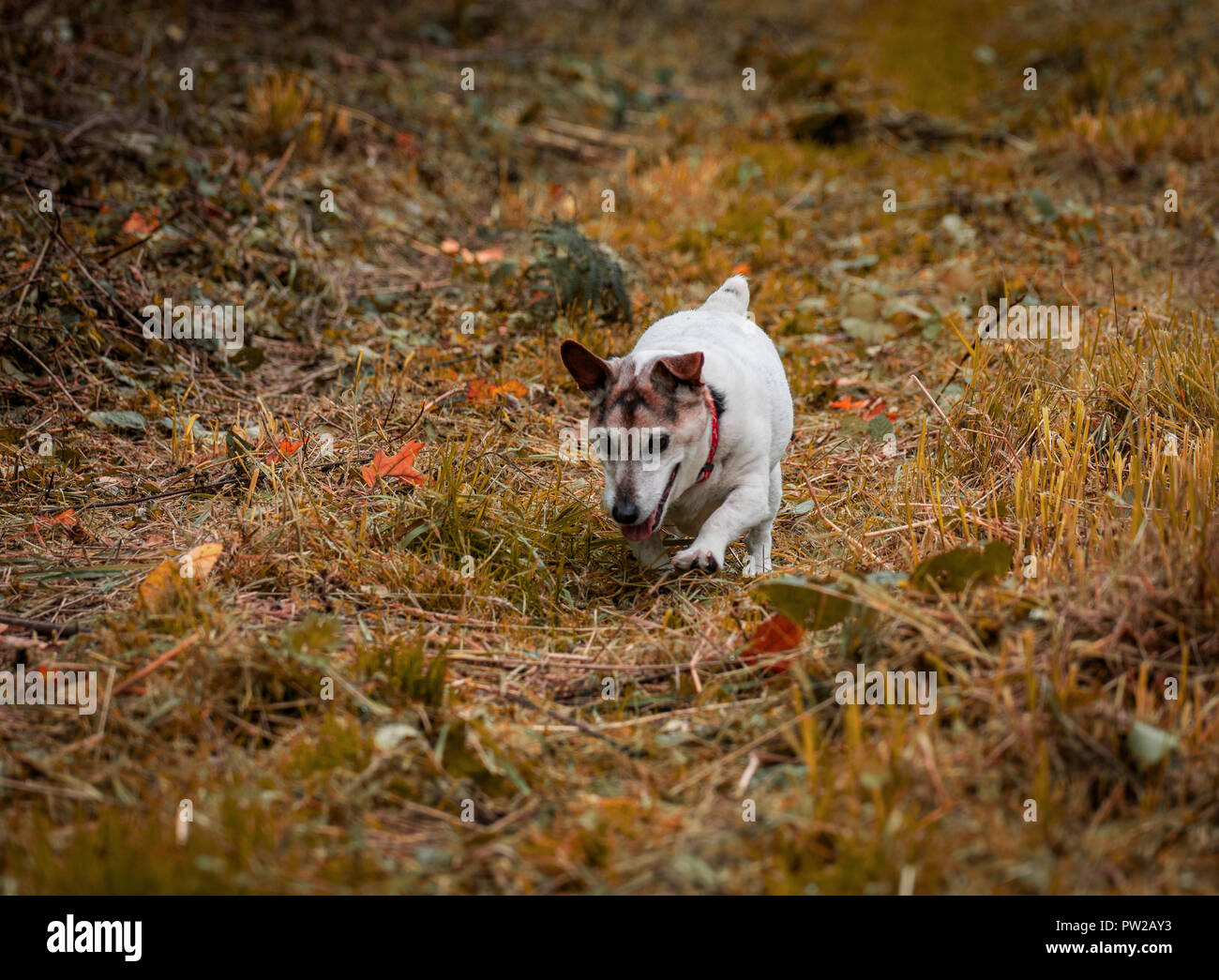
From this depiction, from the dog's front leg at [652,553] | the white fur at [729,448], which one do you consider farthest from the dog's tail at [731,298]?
the dog's front leg at [652,553]

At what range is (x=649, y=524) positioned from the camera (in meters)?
3.94

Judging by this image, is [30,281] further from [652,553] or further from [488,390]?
[652,553]

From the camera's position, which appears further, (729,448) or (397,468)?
(397,468)

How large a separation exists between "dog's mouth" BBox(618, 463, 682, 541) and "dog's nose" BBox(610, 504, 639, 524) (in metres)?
0.11

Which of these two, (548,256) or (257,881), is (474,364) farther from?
(257,881)

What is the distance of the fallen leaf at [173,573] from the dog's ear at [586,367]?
136cm

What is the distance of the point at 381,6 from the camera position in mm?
11516

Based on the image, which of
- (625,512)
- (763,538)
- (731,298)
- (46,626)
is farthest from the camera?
(731,298)

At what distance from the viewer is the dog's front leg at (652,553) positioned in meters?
4.22

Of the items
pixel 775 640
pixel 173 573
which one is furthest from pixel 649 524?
pixel 173 573

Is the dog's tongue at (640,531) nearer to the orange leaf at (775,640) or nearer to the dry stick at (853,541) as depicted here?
the orange leaf at (775,640)

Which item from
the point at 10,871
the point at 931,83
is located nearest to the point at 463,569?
the point at 10,871

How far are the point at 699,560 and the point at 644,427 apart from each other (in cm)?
51

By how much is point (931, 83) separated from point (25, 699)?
11.9 meters
